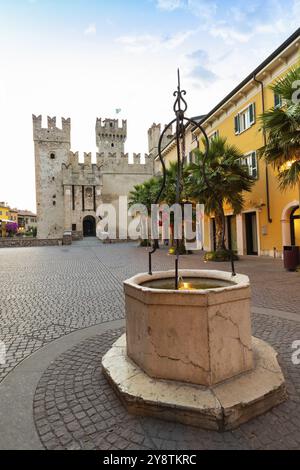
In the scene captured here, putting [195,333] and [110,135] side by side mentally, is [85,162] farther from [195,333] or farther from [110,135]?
[195,333]

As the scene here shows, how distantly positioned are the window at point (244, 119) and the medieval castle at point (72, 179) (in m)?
34.1

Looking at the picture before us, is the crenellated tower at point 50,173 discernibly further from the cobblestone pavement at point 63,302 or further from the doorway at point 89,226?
the cobblestone pavement at point 63,302

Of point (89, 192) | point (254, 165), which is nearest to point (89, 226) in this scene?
point (89, 192)

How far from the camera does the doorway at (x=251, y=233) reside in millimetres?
18516

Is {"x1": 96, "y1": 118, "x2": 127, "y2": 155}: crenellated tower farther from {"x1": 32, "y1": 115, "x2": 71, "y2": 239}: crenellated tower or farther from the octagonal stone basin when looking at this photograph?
the octagonal stone basin

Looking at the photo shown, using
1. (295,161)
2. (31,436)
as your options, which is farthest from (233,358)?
(295,161)

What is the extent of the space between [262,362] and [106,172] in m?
54.0

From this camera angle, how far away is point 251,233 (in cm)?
1897

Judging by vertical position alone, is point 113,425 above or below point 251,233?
below

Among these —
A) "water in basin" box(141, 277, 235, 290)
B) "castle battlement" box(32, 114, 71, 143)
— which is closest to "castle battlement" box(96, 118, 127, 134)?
"castle battlement" box(32, 114, 71, 143)

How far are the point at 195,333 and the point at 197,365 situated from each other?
347 millimetres
